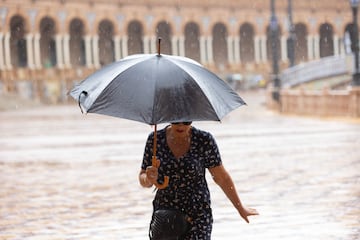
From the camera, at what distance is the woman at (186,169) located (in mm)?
5199

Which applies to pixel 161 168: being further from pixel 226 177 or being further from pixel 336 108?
pixel 336 108

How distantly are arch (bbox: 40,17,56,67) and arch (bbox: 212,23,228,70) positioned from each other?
14039mm

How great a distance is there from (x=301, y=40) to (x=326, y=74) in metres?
29.7

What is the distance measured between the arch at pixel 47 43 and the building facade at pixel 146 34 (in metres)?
0.01

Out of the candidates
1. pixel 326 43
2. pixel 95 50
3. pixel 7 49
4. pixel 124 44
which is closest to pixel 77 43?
pixel 95 50

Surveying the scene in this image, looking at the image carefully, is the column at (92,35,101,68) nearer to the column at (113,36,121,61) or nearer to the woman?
the column at (113,36,121,61)

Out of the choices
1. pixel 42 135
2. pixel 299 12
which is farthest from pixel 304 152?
pixel 299 12

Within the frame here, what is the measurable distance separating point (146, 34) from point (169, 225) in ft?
200

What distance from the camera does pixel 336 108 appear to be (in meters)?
28.3

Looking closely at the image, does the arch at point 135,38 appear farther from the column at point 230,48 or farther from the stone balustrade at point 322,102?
the stone balustrade at point 322,102

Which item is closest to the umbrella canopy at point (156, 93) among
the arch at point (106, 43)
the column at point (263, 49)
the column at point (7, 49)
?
the column at point (7, 49)

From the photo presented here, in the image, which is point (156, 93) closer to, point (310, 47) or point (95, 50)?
point (95, 50)

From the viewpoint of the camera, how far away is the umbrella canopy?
5.13 m

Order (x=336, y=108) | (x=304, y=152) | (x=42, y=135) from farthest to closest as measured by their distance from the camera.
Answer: (x=336, y=108) → (x=42, y=135) → (x=304, y=152)
